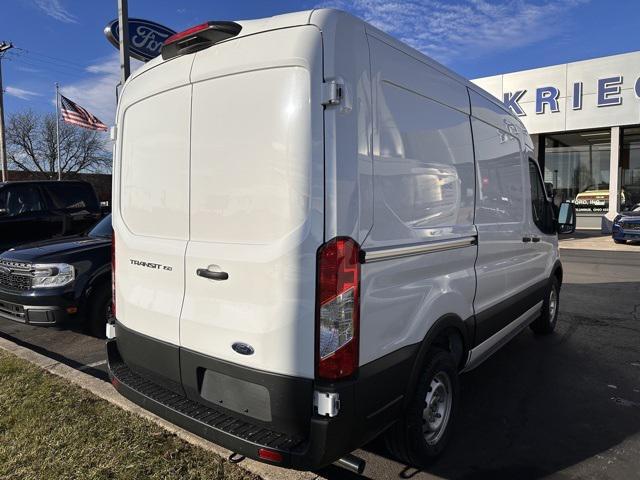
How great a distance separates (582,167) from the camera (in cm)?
2177

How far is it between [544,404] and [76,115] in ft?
71.5

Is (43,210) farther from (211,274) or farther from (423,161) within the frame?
(423,161)

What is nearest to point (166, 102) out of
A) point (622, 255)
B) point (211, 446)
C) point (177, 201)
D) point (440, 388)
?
point (177, 201)

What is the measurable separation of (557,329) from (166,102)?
17.9ft

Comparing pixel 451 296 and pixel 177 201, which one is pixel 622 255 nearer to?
pixel 451 296

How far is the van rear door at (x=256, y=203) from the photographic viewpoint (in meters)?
2.22

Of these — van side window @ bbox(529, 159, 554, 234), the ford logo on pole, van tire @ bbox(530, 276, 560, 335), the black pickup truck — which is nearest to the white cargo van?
van side window @ bbox(529, 159, 554, 234)

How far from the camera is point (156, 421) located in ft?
11.1

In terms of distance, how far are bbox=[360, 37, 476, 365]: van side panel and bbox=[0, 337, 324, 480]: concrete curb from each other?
0.97m

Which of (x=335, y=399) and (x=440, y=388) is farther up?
(x=335, y=399)

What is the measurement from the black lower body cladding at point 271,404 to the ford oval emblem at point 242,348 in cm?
8

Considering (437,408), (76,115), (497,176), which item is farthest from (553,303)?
(76,115)

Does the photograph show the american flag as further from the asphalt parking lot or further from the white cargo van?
the white cargo van

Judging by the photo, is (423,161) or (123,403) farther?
(123,403)
